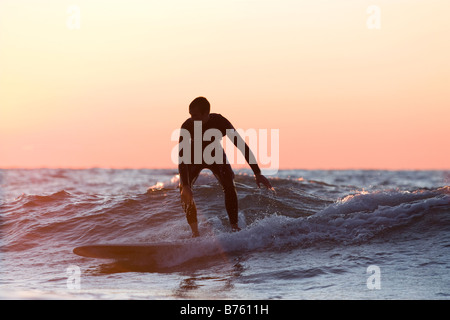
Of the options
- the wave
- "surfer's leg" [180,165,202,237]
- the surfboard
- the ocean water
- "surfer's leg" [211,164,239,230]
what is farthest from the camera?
"surfer's leg" [211,164,239,230]

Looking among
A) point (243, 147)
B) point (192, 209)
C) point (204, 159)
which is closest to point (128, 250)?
point (192, 209)


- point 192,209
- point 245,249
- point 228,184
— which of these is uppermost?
point 228,184

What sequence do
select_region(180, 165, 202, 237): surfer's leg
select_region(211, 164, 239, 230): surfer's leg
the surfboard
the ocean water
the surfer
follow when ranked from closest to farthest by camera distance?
the ocean water < the surfboard < the surfer < select_region(180, 165, 202, 237): surfer's leg < select_region(211, 164, 239, 230): surfer's leg

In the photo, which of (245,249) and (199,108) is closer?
(245,249)

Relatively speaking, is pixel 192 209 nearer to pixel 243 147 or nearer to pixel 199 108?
pixel 243 147

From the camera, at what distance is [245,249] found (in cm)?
760

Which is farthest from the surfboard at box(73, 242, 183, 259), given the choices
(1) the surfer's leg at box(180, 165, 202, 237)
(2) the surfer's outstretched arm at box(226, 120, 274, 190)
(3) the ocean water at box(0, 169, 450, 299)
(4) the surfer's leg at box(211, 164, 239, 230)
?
(2) the surfer's outstretched arm at box(226, 120, 274, 190)

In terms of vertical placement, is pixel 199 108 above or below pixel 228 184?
above

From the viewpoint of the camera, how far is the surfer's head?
305 inches

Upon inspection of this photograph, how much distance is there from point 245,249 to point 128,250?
1732mm

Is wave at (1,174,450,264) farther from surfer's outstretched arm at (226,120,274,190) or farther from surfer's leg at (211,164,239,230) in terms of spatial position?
surfer's outstretched arm at (226,120,274,190)

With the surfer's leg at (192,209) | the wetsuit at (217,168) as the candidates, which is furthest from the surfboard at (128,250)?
→ the wetsuit at (217,168)

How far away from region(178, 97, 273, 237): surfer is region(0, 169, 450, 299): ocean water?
1.63ft
